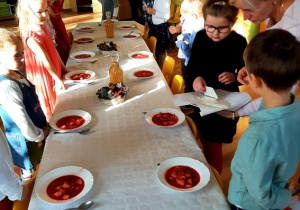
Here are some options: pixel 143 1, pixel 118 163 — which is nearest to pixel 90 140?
pixel 118 163

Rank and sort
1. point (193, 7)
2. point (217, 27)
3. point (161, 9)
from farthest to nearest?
point (161, 9), point (193, 7), point (217, 27)

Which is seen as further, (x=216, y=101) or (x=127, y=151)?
(x=216, y=101)

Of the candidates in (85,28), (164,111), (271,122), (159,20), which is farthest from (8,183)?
(159,20)

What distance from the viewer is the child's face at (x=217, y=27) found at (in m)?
1.77

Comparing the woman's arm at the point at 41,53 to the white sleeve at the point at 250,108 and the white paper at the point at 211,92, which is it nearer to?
the white paper at the point at 211,92

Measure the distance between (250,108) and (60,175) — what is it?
110cm

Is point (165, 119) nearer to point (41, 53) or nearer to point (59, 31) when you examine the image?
point (41, 53)

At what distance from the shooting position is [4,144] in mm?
1444

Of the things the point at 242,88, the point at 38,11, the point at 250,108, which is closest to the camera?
the point at 250,108

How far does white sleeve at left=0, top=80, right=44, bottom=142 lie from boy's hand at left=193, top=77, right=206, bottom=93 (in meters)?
1.06

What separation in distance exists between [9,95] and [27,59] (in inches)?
33.7

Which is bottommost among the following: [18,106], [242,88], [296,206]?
[242,88]

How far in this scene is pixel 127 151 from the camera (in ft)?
4.97

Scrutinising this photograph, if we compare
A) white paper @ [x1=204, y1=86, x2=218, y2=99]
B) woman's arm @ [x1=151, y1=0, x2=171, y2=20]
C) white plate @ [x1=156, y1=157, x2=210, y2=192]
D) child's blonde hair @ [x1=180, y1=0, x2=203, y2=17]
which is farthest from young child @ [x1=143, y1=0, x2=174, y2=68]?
white plate @ [x1=156, y1=157, x2=210, y2=192]
